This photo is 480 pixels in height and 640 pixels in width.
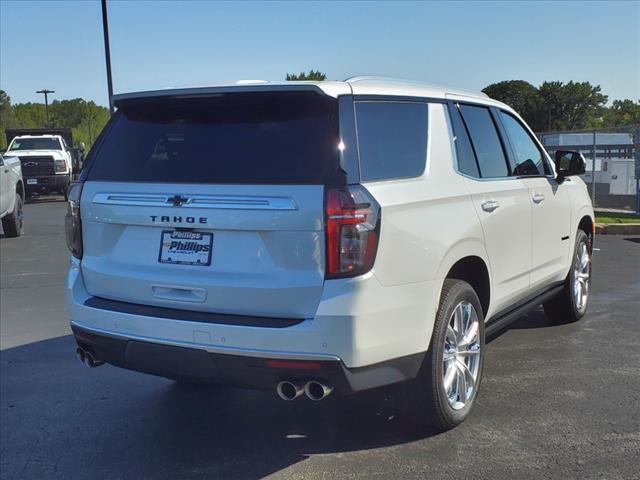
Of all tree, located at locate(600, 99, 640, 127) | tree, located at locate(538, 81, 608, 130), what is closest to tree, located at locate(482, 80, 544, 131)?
tree, located at locate(538, 81, 608, 130)

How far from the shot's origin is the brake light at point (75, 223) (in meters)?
3.84

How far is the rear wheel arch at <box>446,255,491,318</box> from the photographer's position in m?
4.00

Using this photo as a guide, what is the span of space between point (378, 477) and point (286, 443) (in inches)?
25.9

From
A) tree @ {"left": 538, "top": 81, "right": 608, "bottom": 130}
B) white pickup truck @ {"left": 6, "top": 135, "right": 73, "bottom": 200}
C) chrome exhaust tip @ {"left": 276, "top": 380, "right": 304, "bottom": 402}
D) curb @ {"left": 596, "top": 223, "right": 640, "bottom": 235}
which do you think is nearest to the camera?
chrome exhaust tip @ {"left": 276, "top": 380, "right": 304, "bottom": 402}

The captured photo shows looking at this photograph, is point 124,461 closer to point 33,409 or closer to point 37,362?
point 33,409

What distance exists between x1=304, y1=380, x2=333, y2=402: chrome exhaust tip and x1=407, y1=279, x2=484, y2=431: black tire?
0.63 metres

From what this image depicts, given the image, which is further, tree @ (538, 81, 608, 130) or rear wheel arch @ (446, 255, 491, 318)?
tree @ (538, 81, 608, 130)

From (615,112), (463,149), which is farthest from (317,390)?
(615,112)

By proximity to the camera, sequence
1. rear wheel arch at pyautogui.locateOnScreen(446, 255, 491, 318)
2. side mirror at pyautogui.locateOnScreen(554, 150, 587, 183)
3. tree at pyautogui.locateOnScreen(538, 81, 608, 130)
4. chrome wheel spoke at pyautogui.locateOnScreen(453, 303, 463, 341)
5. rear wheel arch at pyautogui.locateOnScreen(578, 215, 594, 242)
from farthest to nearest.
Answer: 1. tree at pyautogui.locateOnScreen(538, 81, 608, 130)
2. rear wheel arch at pyautogui.locateOnScreen(578, 215, 594, 242)
3. side mirror at pyautogui.locateOnScreen(554, 150, 587, 183)
4. rear wheel arch at pyautogui.locateOnScreen(446, 255, 491, 318)
5. chrome wheel spoke at pyautogui.locateOnScreen(453, 303, 463, 341)

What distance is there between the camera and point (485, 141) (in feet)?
15.2

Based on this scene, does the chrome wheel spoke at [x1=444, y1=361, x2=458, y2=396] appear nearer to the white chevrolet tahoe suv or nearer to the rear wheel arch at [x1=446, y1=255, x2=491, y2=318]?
the white chevrolet tahoe suv

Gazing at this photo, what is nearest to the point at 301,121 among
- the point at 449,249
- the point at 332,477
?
the point at 449,249

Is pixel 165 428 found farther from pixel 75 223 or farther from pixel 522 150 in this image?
pixel 522 150

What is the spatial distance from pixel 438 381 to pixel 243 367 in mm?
1081
